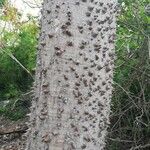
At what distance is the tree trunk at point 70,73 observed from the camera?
2.07 m

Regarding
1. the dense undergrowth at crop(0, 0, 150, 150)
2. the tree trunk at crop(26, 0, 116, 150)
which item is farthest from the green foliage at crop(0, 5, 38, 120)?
the tree trunk at crop(26, 0, 116, 150)

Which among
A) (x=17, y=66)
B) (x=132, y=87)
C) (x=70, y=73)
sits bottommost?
(x=70, y=73)

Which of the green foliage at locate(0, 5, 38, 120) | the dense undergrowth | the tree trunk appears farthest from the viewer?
the green foliage at locate(0, 5, 38, 120)

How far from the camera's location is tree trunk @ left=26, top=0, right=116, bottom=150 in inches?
81.4

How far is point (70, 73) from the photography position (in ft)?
6.77

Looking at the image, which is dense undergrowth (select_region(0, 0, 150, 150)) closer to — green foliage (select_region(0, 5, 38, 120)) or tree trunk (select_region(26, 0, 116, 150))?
tree trunk (select_region(26, 0, 116, 150))

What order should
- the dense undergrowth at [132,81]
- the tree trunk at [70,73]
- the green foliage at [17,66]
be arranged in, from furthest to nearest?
the green foliage at [17,66] → the dense undergrowth at [132,81] → the tree trunk at [70,73]

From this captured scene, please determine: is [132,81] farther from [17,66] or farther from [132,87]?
[17,66]

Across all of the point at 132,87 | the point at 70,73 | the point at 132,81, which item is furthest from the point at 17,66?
the point at 70,73

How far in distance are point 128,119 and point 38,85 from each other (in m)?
2.32

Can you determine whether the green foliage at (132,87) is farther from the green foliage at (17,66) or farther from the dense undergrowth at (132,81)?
the green foliage at (17,66)

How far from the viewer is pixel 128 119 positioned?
433 cm

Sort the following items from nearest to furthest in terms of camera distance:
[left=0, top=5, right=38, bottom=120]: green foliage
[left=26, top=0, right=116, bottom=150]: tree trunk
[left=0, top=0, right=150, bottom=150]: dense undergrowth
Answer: [left=26, top=0, right=116, bottom=150]: tree trunk → [left=0, top=0, right=150, bottom=150]: dense undergrowth → [left=0, top=5, right=38, bottom=120]: green foliage

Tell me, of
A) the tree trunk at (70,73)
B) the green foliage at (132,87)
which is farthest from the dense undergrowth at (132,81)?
the tree trunk at (70,73)
